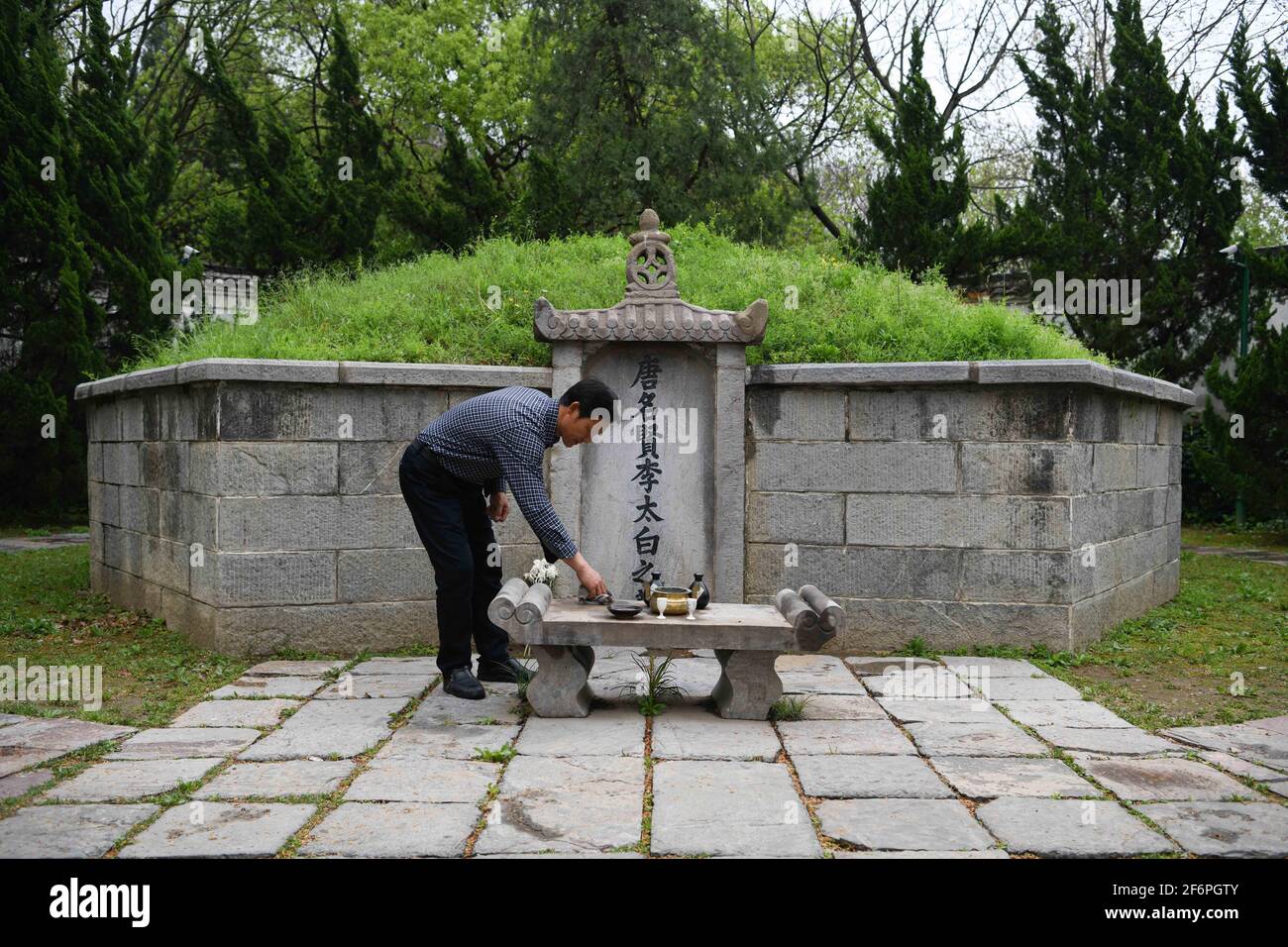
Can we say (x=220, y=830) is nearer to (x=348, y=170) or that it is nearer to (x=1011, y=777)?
(x=1011, y=777)

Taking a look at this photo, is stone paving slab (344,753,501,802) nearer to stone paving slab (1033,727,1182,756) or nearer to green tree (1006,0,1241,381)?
stone paving slab (1033,727,1182,756)

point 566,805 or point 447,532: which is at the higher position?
point 447,532

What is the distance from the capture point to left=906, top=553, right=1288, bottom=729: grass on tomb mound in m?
5.65

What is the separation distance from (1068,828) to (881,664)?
2.95 metres

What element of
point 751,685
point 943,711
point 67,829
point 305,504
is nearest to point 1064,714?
point 943,711

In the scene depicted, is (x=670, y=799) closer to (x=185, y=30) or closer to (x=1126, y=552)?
(x=1126, y=552)

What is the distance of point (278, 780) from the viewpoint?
4.15 m

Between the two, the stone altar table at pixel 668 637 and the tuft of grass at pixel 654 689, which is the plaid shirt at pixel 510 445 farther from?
the tuft of grass at pixel 654 689

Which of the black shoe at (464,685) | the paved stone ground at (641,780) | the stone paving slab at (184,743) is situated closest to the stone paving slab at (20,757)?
the paved stone ground at (641,780)

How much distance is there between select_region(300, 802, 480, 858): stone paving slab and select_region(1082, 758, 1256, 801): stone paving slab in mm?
2481

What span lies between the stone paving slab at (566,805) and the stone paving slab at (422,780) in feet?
0.34

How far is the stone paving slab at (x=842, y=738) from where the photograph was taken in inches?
182

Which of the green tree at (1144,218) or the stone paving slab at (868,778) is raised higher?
the green tree at (1144,218)

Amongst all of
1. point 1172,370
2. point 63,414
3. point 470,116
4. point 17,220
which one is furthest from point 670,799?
point 470,116
